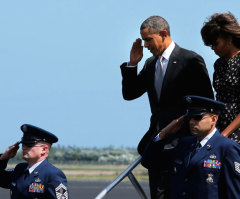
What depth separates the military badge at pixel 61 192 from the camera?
5.48 meters

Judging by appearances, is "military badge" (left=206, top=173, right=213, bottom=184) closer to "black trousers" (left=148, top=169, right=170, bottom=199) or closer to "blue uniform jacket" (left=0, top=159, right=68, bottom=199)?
"black trousers" (left=148, top=169, right=170, bottom=199)

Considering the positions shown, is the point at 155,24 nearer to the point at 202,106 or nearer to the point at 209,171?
the point at 202,106

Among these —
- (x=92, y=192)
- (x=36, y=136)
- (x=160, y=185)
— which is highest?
(x=36, y=136)

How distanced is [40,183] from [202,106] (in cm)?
185

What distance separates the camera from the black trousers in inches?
198

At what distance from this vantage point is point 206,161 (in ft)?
15.5

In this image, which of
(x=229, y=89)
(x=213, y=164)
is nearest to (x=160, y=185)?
(x=213, y=164)

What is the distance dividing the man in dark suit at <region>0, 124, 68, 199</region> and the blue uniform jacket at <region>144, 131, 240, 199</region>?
1215 mm

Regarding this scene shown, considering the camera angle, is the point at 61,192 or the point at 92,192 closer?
the point at 61,192

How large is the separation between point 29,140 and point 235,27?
2.05 metres

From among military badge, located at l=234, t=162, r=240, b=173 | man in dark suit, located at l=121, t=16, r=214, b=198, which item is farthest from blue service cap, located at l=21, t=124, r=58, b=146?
military badge, located at l=234, t=162, r=240, b=173

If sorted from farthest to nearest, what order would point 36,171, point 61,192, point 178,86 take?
point 36,171 → point 61,192 → point 178,86

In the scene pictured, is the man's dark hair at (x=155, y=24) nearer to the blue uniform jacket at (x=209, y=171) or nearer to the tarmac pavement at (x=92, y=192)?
the blue uniform jacket at (x=209, y=171)

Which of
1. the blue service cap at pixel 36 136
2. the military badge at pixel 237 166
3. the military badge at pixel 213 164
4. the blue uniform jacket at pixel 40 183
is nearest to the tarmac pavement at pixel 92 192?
the blue uniform jacket at pixel 40 183
